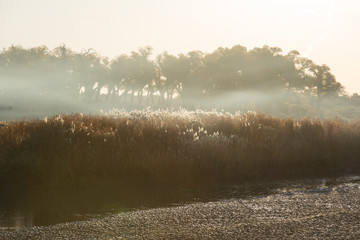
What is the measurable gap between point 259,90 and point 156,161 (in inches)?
2297

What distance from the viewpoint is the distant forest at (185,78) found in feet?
219

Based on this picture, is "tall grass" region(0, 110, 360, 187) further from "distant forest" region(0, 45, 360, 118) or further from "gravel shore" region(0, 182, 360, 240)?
"distant forest" region(0, 45, 360, 118)

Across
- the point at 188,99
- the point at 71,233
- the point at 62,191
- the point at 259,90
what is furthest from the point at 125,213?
the point at 188,99

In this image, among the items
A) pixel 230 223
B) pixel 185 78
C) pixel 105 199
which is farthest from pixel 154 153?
pixel 185 78

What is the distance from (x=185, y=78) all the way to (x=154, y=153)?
6818 centimetres

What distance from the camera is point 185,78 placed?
79.5 meters

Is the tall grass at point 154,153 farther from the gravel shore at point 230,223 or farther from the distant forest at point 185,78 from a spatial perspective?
the distant forest at point 185,78

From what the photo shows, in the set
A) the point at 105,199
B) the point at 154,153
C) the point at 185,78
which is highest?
the point at 185,78

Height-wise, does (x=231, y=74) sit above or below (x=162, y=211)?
above

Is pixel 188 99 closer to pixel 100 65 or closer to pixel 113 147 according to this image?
pixel 100 65

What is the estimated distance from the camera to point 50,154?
11.0m

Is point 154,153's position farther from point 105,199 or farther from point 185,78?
point 185,78

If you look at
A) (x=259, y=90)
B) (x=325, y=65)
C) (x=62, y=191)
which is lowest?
(x=62, y=191)

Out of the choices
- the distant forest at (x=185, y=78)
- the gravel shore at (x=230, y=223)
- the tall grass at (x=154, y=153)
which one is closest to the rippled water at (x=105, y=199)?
the gravel shore at (x=230, y=223)
